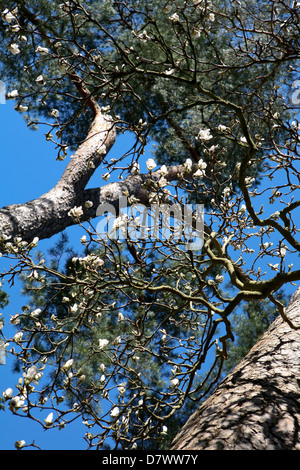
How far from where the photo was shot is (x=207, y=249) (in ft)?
7.47

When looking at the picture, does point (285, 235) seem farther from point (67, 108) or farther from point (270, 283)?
point (67, 108)

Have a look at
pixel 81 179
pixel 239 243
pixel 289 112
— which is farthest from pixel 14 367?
pixel 289 112

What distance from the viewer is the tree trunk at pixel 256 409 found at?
57.6 inches

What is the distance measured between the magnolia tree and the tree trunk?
0.21m

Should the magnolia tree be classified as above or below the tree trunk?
above

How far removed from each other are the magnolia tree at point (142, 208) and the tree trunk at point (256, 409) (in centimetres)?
21

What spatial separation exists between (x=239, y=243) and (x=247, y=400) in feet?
5.28

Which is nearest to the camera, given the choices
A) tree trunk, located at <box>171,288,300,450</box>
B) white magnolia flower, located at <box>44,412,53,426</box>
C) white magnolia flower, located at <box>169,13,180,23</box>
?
tree trunk, located at <box>171,288,300,450</box>

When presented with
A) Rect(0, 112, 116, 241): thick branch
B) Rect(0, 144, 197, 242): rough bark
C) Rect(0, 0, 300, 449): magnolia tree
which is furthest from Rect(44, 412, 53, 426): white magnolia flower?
Rect(0, 112, 116, 241): thick branch

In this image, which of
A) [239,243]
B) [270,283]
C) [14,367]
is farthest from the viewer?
[14,367]

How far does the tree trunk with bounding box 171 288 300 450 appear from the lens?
146 cm

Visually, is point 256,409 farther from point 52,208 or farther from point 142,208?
point 52,208

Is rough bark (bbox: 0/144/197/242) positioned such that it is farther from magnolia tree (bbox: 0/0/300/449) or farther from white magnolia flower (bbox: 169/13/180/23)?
white magnolia flower (bbox: 169/13/180/23)
